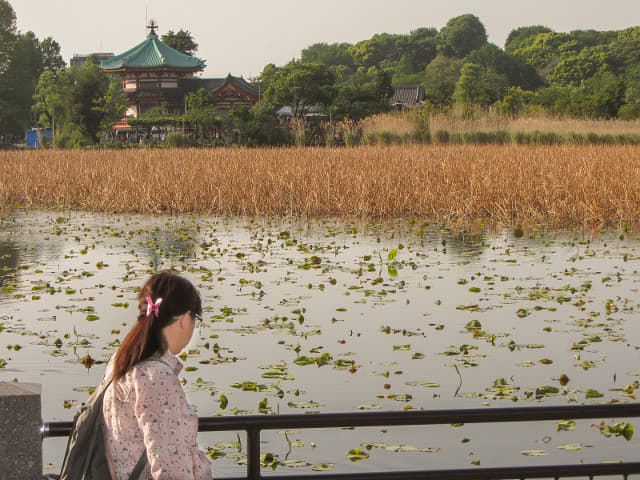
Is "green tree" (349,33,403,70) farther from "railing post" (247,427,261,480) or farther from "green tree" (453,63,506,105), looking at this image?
"railing post" (247,427,261,480)

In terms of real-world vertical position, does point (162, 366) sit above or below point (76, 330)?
above

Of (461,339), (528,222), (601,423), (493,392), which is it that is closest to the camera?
(601,423)

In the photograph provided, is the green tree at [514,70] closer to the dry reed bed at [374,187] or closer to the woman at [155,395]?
the dry reed bed at [374,187]

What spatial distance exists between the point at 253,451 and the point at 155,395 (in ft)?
→ 1.56

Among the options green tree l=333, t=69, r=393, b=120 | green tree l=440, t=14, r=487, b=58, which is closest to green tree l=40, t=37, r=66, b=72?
green tree l=333, t=69, r=393, b=120

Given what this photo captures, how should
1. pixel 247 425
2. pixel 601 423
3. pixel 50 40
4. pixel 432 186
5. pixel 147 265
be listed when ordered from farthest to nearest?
pixel 50 40 < pixel 432 186 < pixel 147 265 < pixel 601 423 < pixel 247 425

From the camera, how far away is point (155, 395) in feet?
8.00

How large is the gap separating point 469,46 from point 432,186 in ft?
339

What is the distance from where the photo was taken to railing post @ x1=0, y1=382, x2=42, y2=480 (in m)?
2.52

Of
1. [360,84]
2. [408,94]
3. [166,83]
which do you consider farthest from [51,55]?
[360,84]

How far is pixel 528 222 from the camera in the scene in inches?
553

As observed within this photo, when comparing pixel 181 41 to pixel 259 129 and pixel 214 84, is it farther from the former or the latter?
pixel 259 129

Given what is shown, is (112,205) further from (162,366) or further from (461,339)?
(162,366)

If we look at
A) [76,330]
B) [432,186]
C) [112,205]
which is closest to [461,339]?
[76,330]
